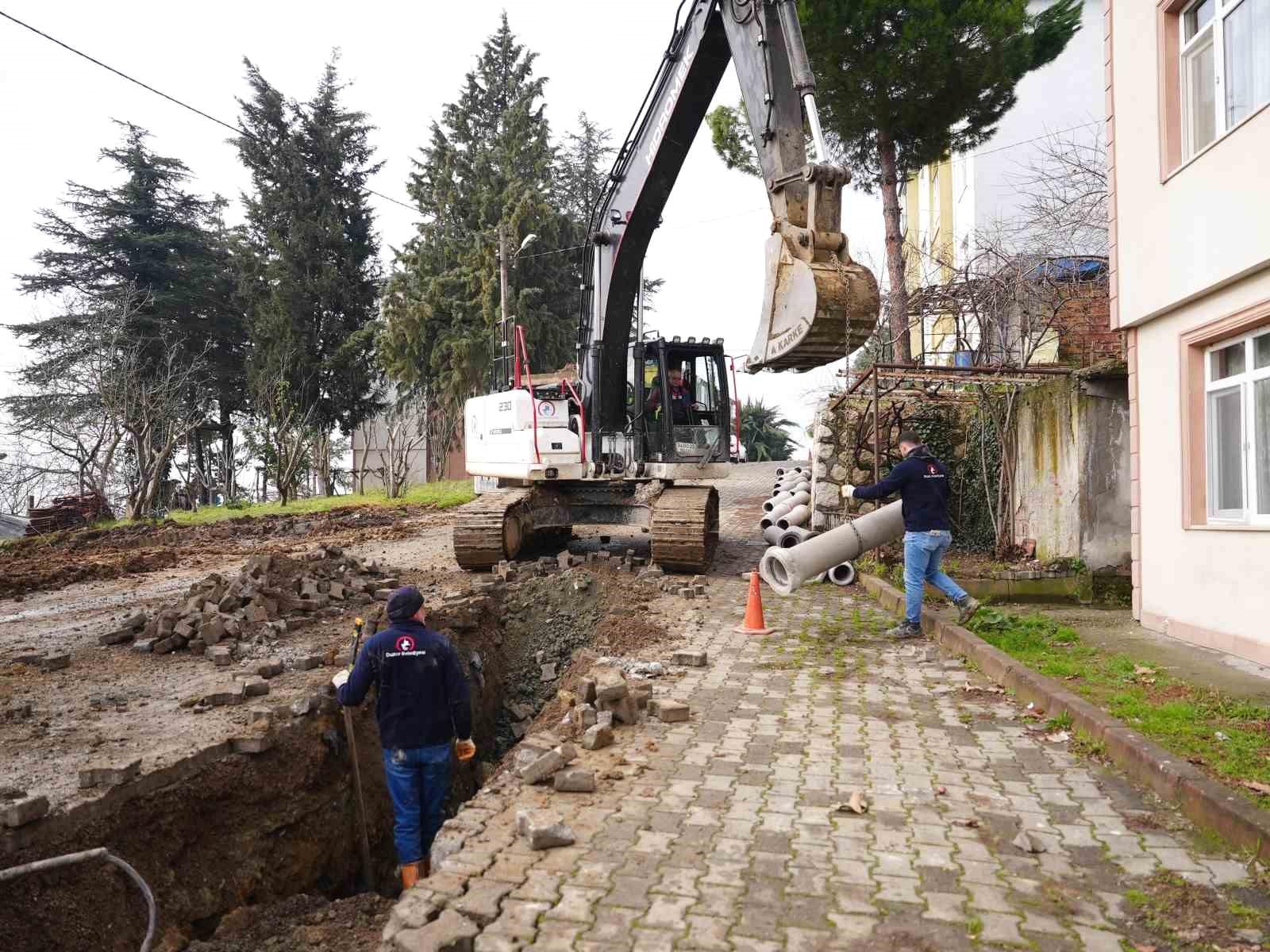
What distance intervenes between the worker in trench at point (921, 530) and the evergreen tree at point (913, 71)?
779 centimetres

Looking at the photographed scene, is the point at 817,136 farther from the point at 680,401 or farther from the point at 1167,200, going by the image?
the point at 680,401

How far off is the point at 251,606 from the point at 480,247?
86.8 ft

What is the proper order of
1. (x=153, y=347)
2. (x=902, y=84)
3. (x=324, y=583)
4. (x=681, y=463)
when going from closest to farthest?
(x=324, y=583), (x=681, y=463), (x=902, y=84), (x=153, y=347)

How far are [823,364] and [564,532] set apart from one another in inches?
321

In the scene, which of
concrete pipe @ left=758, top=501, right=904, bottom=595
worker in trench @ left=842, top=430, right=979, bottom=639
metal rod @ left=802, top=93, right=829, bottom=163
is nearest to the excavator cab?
concrete pipe @ left=758, top=501, right=904, bottom=595

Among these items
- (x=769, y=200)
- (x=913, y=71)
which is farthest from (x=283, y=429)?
(x=769, y=200)

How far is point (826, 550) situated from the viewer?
9445 mm

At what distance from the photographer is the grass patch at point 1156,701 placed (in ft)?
15.9

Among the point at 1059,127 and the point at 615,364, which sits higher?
the point at 1059,127

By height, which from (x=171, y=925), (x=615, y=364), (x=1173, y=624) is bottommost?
(x=171, y=925)

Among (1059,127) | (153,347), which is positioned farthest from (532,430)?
(153,347)

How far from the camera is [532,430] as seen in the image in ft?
42.8

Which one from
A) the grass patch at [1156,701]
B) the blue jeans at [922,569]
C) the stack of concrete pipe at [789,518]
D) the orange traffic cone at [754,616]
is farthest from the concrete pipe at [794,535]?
the grass patch at [1156,701]

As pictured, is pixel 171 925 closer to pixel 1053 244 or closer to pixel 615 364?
pixel 615 364
